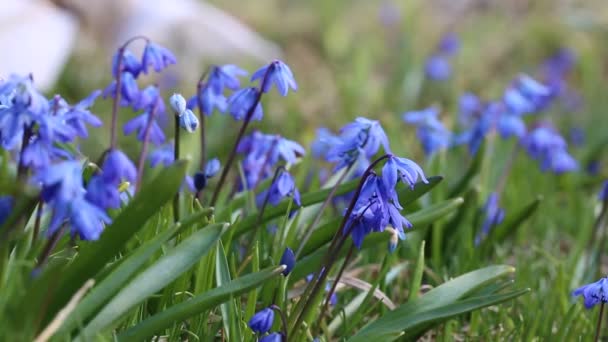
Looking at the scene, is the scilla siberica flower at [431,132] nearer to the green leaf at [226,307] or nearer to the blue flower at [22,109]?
the green leaf at [226,307]

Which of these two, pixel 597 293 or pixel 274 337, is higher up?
pixel 597 293

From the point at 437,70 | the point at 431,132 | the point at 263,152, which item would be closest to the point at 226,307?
the point at 263,152

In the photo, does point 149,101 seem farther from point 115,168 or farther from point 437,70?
point 437,70

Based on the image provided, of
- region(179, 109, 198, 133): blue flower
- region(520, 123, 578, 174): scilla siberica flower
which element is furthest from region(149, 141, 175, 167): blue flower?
region(520, 123, 578, 174): scilla siberica flower

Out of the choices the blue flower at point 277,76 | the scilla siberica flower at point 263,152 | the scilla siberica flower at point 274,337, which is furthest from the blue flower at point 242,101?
the scilla siberica flower at point 274,337

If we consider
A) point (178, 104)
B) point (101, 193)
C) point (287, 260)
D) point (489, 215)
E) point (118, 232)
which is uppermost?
point (178, 104)
